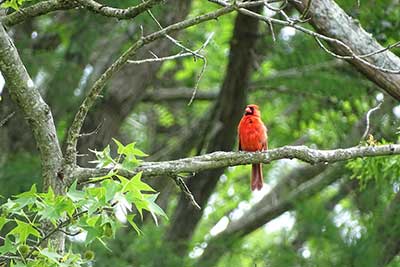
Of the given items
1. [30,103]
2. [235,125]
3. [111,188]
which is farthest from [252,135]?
[111,188]

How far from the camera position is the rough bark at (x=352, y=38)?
6934mm

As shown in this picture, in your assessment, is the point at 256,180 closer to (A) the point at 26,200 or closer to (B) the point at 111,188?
(A) the point at 26,200

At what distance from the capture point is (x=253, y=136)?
8.33 metres

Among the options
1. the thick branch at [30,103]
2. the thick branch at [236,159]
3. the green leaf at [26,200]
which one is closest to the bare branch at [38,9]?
the thick branch at [30,103]

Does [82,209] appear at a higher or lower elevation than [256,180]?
higher

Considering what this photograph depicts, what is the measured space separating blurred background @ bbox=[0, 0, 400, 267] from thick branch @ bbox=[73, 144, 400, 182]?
10.6ft

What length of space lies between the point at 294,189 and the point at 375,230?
1716 mm

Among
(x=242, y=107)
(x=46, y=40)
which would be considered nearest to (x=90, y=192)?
(x=242, y=107)

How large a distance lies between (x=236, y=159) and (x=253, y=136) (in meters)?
2.50

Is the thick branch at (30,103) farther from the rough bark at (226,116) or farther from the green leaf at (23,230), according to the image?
the rough bark at (226,116)

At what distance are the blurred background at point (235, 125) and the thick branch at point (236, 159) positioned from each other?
3217mm

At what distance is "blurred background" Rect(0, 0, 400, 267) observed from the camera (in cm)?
995

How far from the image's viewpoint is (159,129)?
518 inches

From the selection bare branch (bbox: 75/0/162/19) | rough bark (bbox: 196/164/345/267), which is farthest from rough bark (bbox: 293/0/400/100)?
rough bark (bbox: 196/164/345/267)
